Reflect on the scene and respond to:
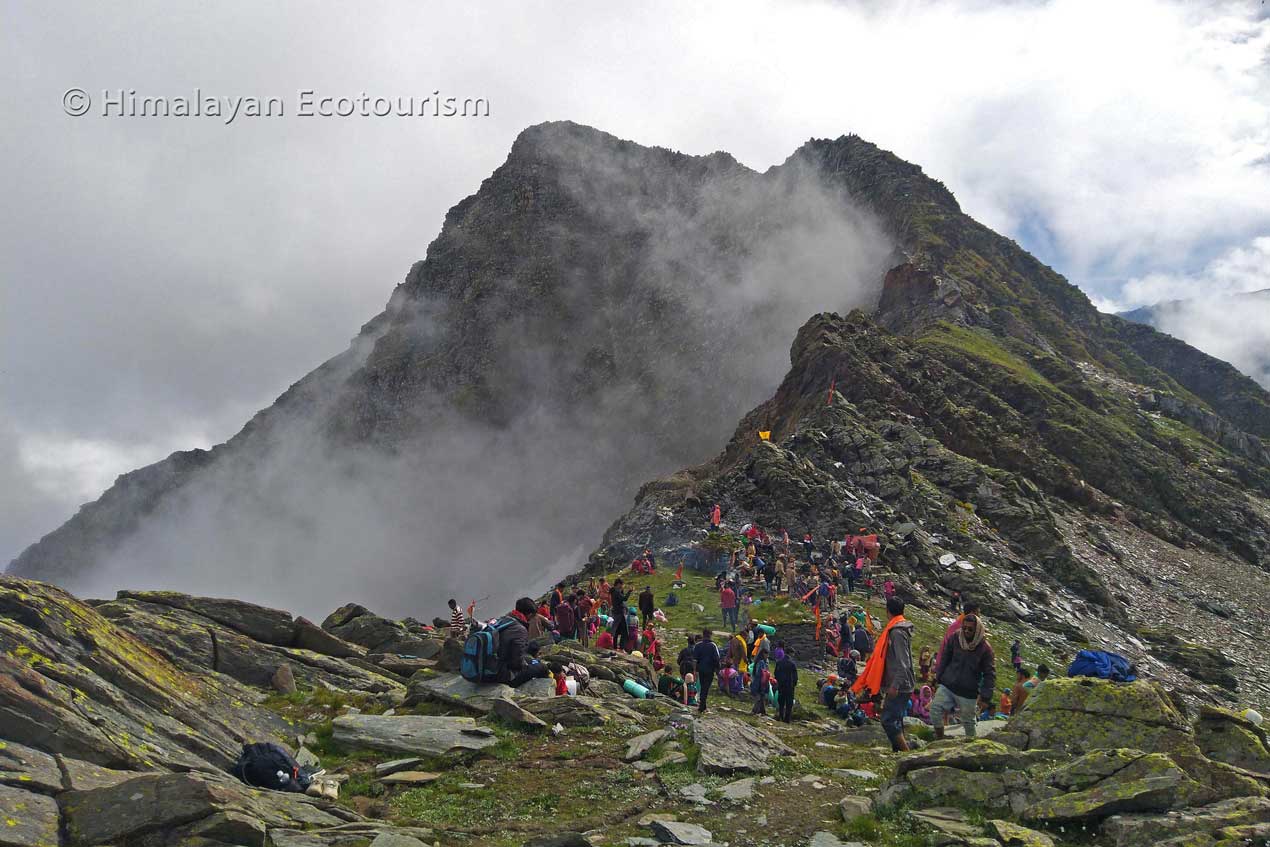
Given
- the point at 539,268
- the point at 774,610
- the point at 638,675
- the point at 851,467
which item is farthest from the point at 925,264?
the point at 638,675

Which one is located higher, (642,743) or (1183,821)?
(1183,821)

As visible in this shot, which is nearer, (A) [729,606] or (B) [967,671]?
(B) [967,671]

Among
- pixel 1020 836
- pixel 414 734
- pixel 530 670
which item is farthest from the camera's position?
pixel 530 670

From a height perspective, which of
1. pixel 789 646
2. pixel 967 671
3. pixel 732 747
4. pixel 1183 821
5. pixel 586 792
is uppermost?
pixel 967 671

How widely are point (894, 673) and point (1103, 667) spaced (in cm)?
333

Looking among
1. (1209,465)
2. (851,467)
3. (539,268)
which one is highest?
(539,268)

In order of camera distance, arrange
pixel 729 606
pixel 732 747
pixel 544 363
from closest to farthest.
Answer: pixel 732 747 → pixel 729 606 → pixel 544 363

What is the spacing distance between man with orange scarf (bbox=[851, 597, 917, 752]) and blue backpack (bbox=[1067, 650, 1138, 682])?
2.65 meters

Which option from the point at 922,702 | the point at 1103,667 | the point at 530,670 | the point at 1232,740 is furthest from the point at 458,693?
the point at 922,702

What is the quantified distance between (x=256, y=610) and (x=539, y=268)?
494 feet

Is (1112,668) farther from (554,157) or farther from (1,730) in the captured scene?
(554,157)

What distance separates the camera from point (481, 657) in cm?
1636

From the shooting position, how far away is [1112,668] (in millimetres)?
12523

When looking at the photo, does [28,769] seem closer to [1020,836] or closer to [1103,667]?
[1020,836]
